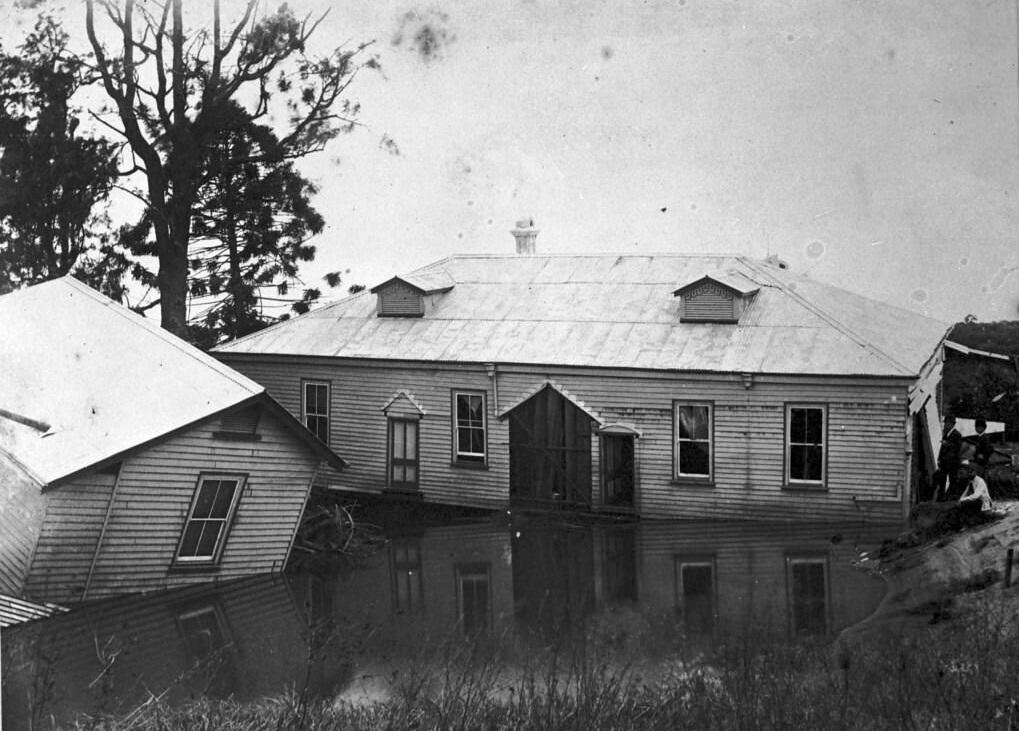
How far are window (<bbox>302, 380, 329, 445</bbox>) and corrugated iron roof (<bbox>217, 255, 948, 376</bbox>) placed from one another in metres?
0.81

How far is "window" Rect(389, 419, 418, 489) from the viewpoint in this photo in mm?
24812

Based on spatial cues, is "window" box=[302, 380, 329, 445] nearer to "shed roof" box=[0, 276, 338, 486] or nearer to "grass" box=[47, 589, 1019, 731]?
"shed roof" box=[0, 276, 338, 486]

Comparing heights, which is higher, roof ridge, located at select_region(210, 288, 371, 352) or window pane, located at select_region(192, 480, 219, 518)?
roof ridge, located at select_region(210, 288, 371, 352)

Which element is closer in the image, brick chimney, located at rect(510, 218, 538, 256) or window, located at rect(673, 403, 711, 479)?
window, located at rect(673, 403, 711, 479)

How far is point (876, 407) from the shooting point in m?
21.1

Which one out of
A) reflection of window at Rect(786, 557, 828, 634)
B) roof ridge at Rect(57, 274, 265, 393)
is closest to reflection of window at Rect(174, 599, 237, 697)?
roof ridge at Rect(57, 274, 265, 393)

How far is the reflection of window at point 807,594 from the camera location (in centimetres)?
1520

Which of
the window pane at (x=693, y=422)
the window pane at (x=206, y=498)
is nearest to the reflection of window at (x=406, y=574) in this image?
the window pane at (x=206, y=498)

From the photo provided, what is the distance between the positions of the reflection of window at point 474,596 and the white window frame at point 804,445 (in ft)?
20.8

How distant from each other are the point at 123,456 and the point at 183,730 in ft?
24.5

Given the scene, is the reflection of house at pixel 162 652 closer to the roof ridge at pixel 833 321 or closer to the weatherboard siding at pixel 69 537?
the weatherboard siding at pixel 69 537

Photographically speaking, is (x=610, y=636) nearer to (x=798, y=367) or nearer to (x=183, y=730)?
(x=183, y=730)

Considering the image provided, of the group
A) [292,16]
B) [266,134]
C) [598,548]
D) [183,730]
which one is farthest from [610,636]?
[266,134]

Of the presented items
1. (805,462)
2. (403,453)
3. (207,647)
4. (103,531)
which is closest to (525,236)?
(403,453)
